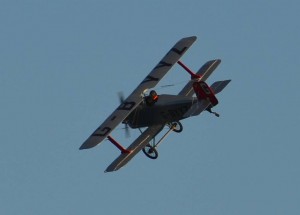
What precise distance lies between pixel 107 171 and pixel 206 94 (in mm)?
6496

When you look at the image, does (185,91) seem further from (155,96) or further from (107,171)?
(107,171)

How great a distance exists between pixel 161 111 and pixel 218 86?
3317mm

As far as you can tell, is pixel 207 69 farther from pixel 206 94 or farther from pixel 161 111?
pixel 161 111

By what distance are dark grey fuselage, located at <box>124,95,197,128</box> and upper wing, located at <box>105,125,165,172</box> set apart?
0.42 meters

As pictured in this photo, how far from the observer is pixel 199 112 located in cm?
6519

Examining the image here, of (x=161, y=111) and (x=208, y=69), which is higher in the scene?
(x=208, y=69)

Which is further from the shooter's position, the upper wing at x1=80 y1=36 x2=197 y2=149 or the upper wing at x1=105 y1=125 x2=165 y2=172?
the upper wing at x1=105 y1=125 x2=165 y2=172

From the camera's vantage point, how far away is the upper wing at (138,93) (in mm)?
63656

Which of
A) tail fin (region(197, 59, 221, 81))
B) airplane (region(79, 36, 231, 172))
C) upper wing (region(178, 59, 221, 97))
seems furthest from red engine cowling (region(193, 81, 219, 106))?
tail fin (region(197, 59, 221, 81))

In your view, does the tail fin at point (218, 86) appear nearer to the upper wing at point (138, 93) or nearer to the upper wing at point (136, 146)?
the upper wing at point (138, 93)

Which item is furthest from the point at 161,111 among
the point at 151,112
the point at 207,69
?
the point at 207,69

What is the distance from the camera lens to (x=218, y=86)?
67688 millimetres

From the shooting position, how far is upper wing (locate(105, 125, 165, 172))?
64.2 metres

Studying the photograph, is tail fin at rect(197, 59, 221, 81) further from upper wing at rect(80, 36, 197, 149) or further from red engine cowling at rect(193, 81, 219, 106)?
red engine cowling at rect(193, 81, 219, 106)
